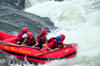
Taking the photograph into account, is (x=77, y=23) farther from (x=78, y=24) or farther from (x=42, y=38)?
(x=42, y=38)

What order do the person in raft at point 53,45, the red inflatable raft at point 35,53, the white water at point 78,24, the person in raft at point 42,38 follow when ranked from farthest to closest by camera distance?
1. the person in raft at point 42,38
2. the white water at point 78,24
3. the person in raft at point 53,45
4. the red inflatable raft at point 35,53

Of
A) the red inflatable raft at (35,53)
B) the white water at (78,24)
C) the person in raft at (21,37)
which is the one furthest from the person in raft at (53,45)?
the person in raft at (21,37)

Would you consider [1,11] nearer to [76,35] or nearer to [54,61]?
[76,35]

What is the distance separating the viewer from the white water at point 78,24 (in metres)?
7.41

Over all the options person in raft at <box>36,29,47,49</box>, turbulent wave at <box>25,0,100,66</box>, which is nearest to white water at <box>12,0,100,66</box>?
turbulent wave at <box>25,0,100,66</box>

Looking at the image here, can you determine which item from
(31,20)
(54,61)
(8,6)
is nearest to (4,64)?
(54,61)

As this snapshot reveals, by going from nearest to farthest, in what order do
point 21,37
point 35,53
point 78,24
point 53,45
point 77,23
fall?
1. point 35,53
2. point 53,45
3. point 21,37
4. point 78,24
5. point 77,23

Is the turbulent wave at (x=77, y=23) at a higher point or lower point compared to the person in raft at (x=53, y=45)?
higher

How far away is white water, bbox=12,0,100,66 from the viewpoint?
7.41 m

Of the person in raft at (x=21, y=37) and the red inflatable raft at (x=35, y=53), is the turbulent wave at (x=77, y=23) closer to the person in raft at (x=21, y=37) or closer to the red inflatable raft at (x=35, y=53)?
the red inflatable raft at (x=35, y=53)

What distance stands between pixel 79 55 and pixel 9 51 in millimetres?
3121

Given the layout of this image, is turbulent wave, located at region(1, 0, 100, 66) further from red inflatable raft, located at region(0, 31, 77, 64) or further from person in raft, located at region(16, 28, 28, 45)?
person in raft, located at region(16, 28, 28, 45)

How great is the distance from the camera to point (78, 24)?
503 inches

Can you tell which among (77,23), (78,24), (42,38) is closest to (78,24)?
(78,24)
